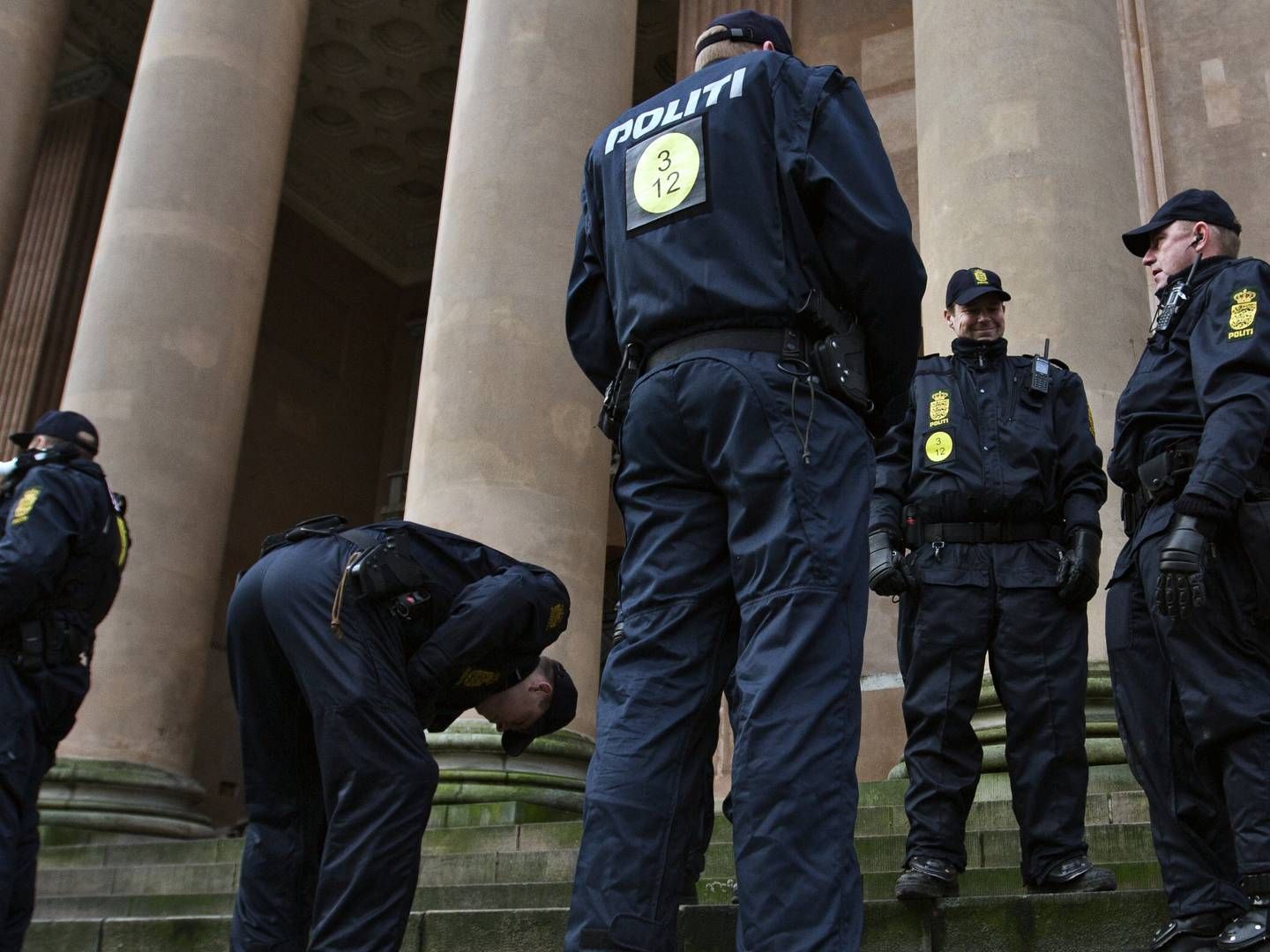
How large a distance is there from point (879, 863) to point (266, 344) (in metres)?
16.2

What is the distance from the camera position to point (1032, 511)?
5008 millimetres

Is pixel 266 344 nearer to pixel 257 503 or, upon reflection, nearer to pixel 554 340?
pixel 257 503

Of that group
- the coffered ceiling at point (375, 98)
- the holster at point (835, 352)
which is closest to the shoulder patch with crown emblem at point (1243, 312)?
the holster at point (835, 352)

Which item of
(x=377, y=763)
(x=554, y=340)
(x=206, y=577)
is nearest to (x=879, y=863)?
(x=377, y=763)

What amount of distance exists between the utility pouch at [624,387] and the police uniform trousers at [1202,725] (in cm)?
169

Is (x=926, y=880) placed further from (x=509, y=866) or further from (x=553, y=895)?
(x=509, y=866)

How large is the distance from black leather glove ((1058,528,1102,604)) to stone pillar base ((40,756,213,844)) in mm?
7163

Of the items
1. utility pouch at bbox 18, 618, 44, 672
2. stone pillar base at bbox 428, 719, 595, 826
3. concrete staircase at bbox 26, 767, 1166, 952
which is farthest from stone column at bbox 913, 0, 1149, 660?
utility pouch at bbox 18, 618, 44, 672

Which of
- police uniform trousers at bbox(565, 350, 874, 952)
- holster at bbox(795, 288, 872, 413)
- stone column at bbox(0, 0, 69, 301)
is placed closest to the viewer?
police uniform trousers at bbox(565, 350, 874, 952)

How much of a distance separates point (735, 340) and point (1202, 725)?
5.97ft

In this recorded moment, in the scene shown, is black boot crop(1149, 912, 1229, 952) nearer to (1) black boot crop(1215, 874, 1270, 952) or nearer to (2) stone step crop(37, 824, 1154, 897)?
(1) black boot crop(1215, 874, 1270, 952)

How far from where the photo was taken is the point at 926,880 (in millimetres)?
4336

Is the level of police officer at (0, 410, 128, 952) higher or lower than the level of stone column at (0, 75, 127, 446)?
lower

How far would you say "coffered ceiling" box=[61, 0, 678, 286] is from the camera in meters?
18.0
